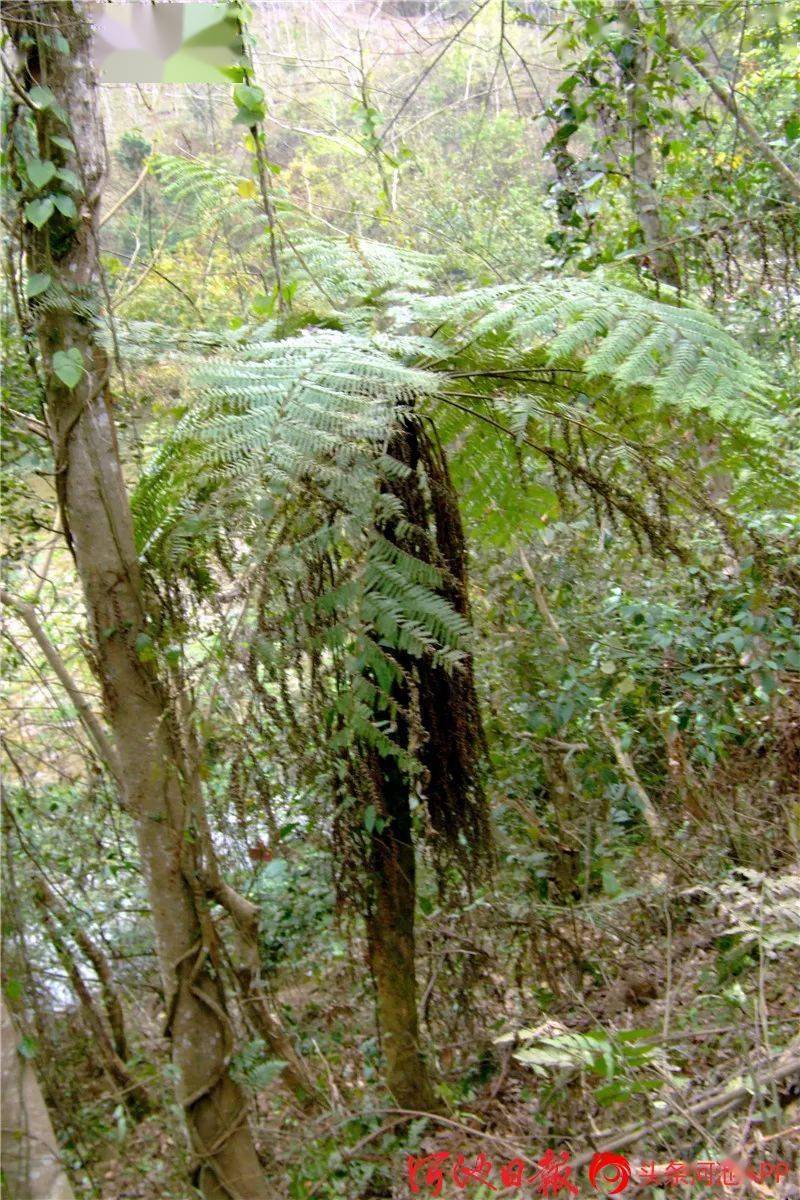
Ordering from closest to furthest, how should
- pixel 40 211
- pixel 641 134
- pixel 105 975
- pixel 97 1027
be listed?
pixel 40 211
pixel 97 1027
pixel 105 975
pixel 641 134

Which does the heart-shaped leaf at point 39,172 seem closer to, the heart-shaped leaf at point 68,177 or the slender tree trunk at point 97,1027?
the heart-shaped leaf at point 68,177

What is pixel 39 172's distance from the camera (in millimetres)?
1685

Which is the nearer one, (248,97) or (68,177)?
(68,177)

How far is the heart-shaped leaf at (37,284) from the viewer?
171 centimetres

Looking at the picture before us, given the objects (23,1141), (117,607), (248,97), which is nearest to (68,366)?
(117,607)

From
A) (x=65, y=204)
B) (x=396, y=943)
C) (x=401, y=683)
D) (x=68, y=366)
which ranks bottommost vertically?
(x=396, y=943)

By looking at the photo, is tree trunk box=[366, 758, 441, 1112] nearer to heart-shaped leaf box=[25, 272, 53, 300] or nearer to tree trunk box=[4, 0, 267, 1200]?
tree trunk box=[4, 0, 267, 1200]

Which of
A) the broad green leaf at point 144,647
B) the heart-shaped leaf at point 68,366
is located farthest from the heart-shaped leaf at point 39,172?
the broad green leaf at point 144,647

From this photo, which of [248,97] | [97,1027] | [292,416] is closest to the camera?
[292,416]

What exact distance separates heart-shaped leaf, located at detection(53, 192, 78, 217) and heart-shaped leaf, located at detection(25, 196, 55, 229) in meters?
0.01

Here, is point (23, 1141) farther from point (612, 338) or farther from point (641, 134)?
point (641, 134)

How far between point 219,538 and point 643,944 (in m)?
2.01

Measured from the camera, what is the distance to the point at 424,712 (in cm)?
178

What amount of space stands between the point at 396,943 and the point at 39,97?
188 cm
